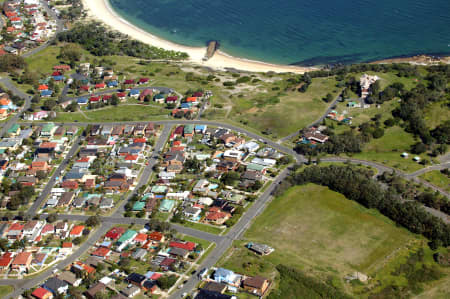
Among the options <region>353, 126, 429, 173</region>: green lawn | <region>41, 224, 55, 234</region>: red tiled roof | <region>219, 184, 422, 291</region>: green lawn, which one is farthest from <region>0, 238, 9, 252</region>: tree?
<region>353, 126, 429, 173</region>: green lawn

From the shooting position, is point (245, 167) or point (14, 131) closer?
point (245, 167)

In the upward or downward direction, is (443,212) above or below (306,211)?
above

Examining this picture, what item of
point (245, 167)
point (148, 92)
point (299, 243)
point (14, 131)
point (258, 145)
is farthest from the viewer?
point (148, 92)

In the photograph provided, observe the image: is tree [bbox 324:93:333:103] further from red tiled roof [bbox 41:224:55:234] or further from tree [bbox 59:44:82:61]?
tree [bbox 59:44:82:61]

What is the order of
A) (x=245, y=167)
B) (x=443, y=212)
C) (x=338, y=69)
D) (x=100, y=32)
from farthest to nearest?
(x=100, y=32), (x=338, y=69), (x=245, y=167), (x=443, y=212)

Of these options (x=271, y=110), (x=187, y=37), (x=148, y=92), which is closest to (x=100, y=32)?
(x=187, y=37)

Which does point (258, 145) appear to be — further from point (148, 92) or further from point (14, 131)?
point (14, 131)

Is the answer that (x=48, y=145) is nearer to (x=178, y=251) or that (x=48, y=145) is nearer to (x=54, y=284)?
(x=54, y=284)
